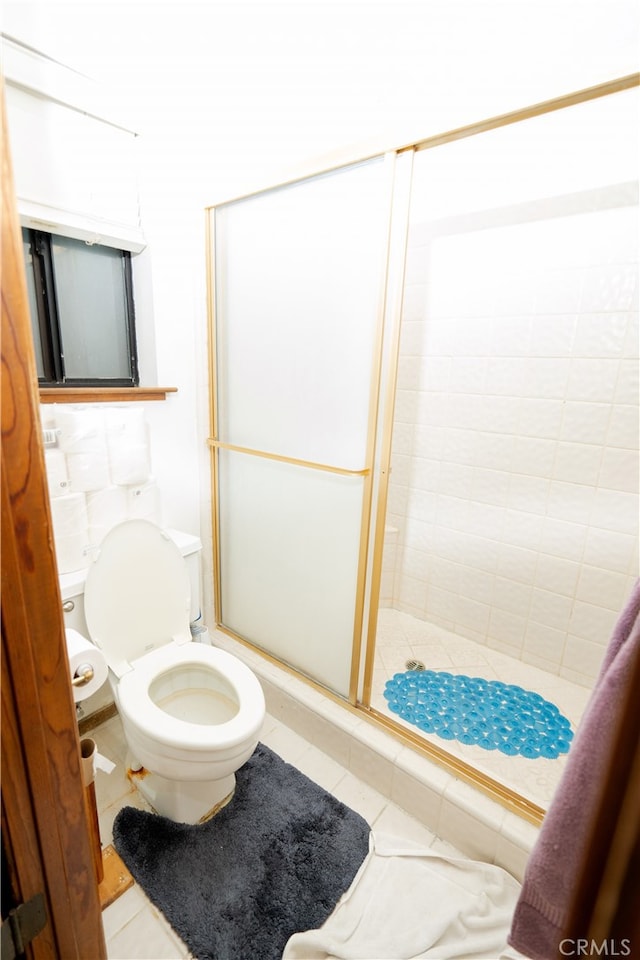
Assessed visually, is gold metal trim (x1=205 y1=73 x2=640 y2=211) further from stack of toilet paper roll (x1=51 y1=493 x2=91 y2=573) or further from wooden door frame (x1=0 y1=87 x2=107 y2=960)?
stack of toilet paper roll (x1=51 y1=493 x2=91 y2=573)

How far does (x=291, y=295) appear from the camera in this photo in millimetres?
1433

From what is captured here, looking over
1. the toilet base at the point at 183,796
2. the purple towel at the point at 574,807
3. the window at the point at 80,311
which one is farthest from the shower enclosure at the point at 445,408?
the purple towel at the point at 574,807

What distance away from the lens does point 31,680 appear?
55cm

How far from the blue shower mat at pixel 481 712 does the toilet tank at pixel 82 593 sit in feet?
2.89

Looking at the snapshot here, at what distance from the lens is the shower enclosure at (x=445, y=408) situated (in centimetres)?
133

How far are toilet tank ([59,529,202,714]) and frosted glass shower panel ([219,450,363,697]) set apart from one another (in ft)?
0.78

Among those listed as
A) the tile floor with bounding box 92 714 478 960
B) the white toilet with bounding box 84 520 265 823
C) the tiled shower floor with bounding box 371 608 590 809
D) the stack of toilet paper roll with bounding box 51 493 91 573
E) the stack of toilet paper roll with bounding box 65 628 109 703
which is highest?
the stack of toilet paper roll with bounding box 51 493 91 573

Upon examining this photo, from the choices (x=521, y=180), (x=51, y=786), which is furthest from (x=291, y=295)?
(x=51, y=786)

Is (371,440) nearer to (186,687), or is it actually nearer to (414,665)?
(186,687)

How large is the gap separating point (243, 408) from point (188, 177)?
88 centimetres

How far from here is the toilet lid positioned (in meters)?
1.33

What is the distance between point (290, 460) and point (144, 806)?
1.20m

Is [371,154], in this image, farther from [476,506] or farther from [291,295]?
[476,506]

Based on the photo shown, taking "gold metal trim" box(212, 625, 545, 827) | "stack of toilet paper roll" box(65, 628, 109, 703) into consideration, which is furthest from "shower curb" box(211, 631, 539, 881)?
"stack of toilet paper roll" box(65, 628, 109, 703)
